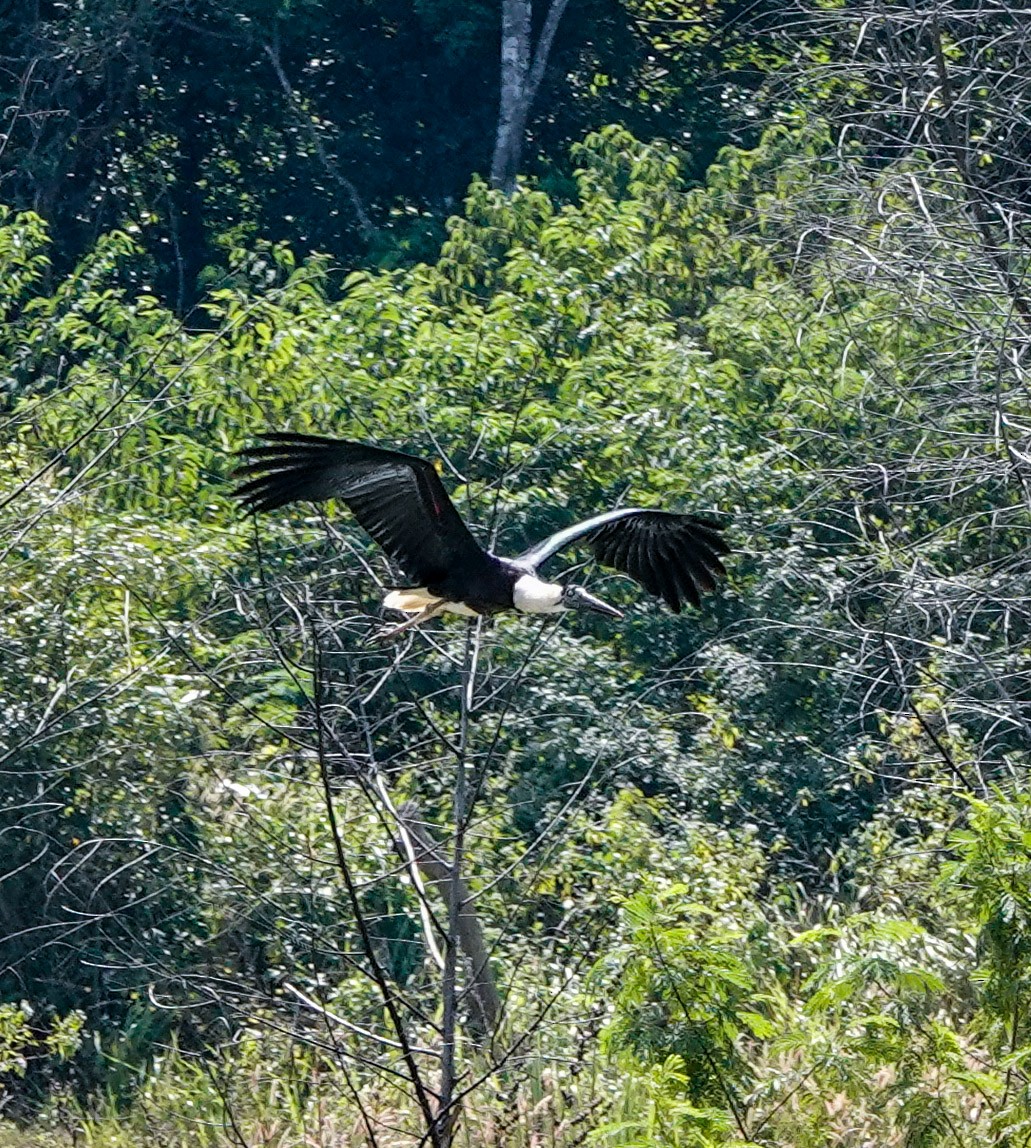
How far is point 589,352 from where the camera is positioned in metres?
9.87

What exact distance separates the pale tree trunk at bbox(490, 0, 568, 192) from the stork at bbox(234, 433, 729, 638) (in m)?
9.81

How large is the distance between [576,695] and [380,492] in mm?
3326

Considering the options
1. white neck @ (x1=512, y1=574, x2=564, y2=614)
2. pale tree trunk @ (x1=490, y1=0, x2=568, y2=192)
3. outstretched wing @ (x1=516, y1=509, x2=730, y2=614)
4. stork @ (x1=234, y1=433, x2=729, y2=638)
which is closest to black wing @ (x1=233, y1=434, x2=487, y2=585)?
stork @ (x1=234, y1=433, x2=729, y2=638)

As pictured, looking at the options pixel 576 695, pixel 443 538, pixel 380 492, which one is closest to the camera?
pixel 380 492

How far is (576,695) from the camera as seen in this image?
7.81 meters

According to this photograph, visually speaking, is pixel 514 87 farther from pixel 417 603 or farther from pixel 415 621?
pixel 415 621

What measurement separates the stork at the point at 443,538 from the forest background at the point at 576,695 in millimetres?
171

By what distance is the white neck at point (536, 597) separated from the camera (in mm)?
4680

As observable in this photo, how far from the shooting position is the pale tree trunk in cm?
1470

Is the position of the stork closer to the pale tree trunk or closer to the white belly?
the white belly

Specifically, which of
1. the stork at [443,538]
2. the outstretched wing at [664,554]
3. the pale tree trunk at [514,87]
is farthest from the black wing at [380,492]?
the pale tree trunk at [514,87]

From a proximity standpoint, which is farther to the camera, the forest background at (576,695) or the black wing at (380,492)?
the forest background at (576,695)

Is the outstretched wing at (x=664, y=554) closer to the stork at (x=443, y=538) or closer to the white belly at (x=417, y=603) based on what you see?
the stork at (x=443, y=538)

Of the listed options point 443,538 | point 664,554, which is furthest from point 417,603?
point 664,554
